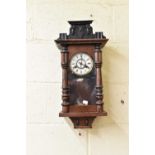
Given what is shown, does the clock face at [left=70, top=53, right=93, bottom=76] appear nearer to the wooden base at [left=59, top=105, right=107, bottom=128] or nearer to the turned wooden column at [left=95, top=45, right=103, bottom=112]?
the turned wooden column at [left=95, top=45, right=103, bottom=112]

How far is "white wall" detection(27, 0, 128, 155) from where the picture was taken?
5.08 ft

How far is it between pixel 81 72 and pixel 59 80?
0.13 meters

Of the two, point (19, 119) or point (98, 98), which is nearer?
point (98, 98)

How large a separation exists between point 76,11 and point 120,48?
0.94 feet

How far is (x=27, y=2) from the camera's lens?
61.3 inches

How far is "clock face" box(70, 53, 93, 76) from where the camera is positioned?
1.48 m

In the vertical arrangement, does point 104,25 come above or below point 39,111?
above

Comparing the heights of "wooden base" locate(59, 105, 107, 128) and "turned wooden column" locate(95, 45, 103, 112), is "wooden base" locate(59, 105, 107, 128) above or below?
below

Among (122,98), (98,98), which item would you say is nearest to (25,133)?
(98,98)

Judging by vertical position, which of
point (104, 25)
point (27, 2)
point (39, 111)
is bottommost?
point (39, 111)

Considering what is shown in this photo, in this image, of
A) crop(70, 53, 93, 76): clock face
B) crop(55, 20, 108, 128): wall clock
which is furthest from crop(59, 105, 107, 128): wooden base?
crop(70, 53, 93, 76): clock face

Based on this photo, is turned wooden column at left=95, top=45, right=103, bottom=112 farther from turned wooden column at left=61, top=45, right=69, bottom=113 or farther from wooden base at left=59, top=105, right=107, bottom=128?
turned wooden column at left=61, top=45, right=69, bottom=113

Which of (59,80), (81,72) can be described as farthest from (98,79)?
(59,80)
